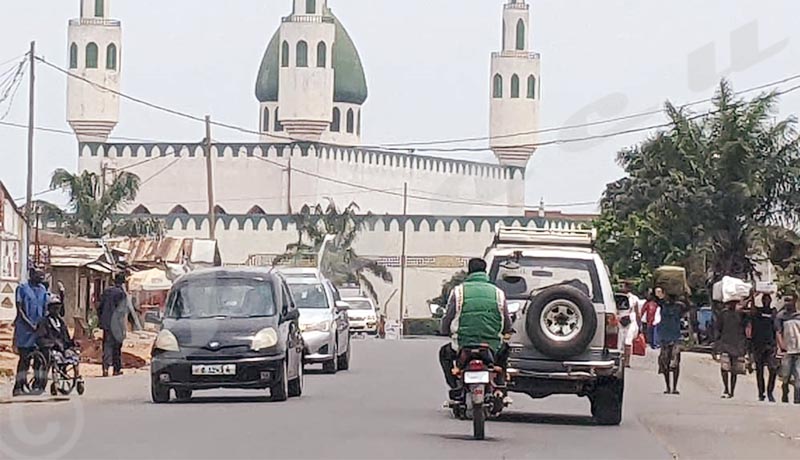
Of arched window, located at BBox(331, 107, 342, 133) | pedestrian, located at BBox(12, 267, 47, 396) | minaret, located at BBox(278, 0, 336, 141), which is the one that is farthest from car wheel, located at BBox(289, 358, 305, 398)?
arched window, located at BBox(331, 107, 342, 133)

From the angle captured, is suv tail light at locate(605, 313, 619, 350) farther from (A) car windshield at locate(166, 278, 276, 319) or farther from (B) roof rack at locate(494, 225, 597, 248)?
(A) car windshield at locate(166, 278, 276, 319)

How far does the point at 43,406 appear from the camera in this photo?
2055 cm

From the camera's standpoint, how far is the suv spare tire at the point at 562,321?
60.3ft

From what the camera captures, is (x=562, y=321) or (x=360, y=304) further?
(x=360, y=304)

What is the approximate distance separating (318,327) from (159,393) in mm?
7565

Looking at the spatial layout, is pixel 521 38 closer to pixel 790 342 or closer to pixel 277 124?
pixel 277 124

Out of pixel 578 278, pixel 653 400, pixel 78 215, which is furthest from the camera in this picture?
pixel 78 215

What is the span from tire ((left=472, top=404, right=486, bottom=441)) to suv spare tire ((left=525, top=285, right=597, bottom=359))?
222 centimetres

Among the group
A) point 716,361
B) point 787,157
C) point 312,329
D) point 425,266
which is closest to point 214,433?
point 312,329

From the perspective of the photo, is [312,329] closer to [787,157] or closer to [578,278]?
[578,278]

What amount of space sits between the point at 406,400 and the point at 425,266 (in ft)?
256

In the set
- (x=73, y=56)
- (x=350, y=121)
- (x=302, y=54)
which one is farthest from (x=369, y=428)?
(x=350, y=121)

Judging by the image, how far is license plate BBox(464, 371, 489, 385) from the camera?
1578 centimetres

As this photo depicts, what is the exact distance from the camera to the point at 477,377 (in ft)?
51.9
